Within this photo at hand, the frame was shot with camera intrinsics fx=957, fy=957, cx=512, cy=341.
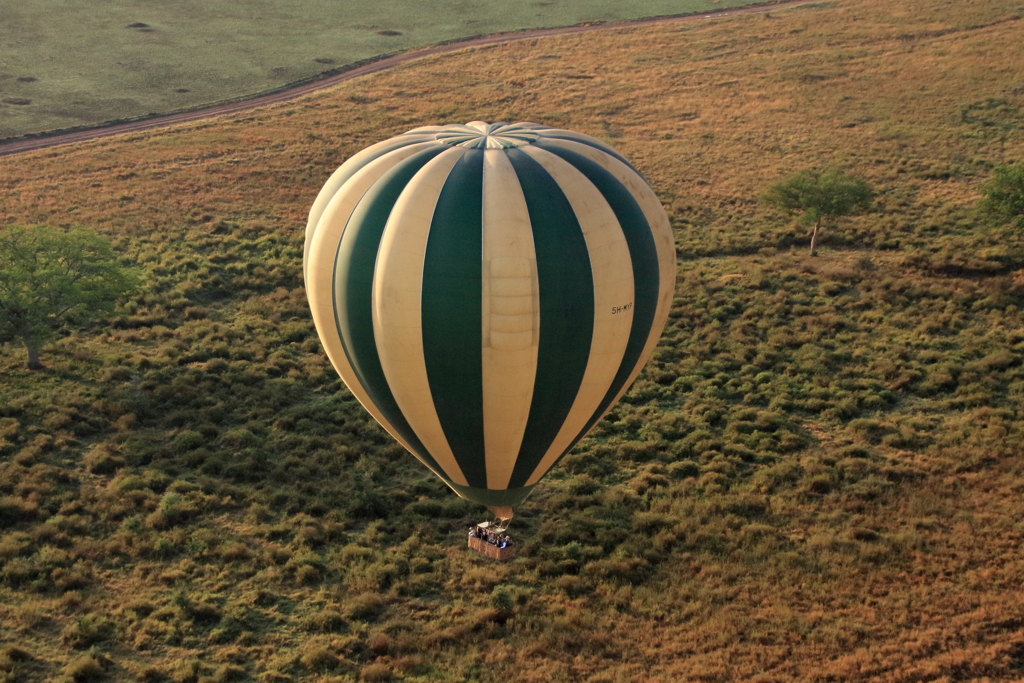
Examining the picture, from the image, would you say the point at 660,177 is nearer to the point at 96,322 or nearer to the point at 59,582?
the point at 96,322

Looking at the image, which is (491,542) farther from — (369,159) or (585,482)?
(369,159)

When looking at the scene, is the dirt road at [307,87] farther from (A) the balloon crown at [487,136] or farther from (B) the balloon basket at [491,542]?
(B) the balloon basket at [491,542]

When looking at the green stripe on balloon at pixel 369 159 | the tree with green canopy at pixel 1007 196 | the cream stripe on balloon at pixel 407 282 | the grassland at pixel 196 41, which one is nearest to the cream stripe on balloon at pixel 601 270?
the cream stripe on balloon at pixel 407 282

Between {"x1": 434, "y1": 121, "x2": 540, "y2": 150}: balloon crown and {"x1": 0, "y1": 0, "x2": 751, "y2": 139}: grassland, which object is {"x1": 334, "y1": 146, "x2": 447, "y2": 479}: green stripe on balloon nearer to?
{"x1": 434, "y1": 121, "x2": 540, "y2": 150}: balloon crown

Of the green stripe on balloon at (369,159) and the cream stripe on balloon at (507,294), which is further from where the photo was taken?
the green stripe on balloon at (369,159)

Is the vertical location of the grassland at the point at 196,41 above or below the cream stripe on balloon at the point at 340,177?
above

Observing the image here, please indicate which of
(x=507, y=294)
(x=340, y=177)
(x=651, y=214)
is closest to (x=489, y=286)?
(x=507, y=294)
